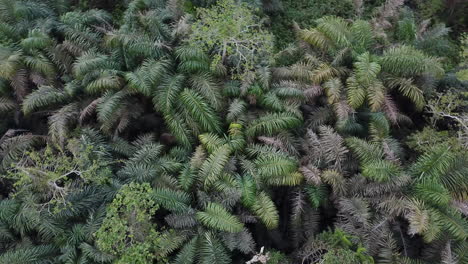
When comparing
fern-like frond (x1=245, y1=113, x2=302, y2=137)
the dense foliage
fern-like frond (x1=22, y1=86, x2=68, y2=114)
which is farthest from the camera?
fern-like frond (x1=22, y1=86, x2=68, y2=114)

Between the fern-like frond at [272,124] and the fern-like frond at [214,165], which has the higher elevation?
the fern-like frond at [272,124]

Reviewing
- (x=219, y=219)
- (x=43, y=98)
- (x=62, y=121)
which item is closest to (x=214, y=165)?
(x=219, y=219)

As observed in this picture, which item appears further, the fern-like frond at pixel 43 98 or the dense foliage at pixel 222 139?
the fern-like frond at pixel 43 98

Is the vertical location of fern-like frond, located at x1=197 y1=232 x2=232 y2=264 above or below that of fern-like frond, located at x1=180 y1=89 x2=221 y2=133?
below

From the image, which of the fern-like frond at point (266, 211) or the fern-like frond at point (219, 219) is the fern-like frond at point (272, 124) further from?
the fern-like frond at point (219, 219)

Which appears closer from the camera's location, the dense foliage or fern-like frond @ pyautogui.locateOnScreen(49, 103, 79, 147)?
the dense foliage

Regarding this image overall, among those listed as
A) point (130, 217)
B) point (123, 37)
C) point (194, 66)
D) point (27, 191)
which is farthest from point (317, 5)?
point (27, 191)

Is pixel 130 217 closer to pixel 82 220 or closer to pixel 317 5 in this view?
pixel 82 220

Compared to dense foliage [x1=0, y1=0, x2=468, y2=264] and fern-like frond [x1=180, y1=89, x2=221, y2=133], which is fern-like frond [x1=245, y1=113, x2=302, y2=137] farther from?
fern-like frond [x1=180, y1=89, x2=221, y2=133]

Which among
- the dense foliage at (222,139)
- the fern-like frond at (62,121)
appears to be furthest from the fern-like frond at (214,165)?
the fern-like frond at (62,121)

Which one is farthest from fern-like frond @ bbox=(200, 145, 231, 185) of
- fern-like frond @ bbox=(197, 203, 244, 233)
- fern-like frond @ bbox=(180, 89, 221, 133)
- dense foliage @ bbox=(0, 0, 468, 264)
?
fern-like frond @ bbox=(180, 89, 221, 133)
